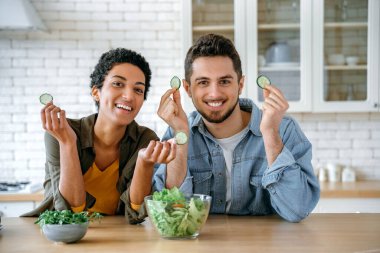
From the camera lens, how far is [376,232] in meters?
2.01

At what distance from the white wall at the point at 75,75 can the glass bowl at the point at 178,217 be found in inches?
105

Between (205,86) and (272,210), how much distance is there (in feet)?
2.10

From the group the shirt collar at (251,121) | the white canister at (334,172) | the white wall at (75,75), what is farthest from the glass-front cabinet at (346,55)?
the shirt collar at (251,121)

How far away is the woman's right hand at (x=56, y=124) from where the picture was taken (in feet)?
6.93

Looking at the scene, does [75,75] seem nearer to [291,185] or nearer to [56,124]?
[56,124]

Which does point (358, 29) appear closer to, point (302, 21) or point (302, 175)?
point (302, 21)

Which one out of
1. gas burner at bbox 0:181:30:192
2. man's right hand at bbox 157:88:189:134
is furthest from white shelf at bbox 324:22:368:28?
gas burner at bbox 0:181:30:192

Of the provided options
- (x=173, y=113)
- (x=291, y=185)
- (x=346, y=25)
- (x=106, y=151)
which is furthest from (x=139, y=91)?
(x=346, y=25)

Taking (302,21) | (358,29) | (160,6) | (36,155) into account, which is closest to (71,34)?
(160,6)

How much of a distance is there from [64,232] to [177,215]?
0.39m

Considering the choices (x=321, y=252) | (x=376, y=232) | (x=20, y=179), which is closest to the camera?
(x=321, y=252)

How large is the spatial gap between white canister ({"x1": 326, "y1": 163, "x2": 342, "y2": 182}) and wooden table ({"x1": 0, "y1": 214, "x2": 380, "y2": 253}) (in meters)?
2.06

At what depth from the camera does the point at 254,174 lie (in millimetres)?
2408

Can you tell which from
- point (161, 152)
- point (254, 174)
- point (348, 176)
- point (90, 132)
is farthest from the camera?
point (348, 176)
